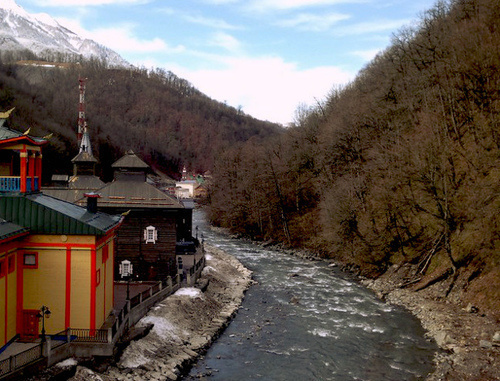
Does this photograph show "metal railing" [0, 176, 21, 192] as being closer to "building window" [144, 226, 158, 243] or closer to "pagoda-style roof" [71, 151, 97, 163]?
"building window" [144, 226, 158, 243]

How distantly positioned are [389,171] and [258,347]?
763 inches

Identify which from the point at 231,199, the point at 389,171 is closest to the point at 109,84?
the point at 231,199

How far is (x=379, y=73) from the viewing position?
54.0m

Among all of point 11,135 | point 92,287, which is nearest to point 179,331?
point 92,287

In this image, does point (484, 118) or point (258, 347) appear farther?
point (484, 118)

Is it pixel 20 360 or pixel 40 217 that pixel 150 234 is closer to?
pixel 40 217

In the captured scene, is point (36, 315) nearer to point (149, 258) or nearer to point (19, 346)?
point (19, 346)

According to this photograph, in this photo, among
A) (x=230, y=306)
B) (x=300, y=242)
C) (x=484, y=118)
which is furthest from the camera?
(x=300, y=242)

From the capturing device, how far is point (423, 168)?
3158cm

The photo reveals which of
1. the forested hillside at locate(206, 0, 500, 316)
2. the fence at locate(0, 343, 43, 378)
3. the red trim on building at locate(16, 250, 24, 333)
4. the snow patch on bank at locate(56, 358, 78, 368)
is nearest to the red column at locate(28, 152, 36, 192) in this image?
the red trim on building at locate(16, 250, 24, 333)

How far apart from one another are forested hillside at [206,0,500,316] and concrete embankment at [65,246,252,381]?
11.8 metres

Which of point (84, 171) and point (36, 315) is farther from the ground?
point (84, 171)

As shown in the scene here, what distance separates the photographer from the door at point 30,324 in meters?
17.3

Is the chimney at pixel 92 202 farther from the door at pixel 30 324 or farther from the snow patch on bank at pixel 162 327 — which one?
the snow patch on bank at pixel 162 327
